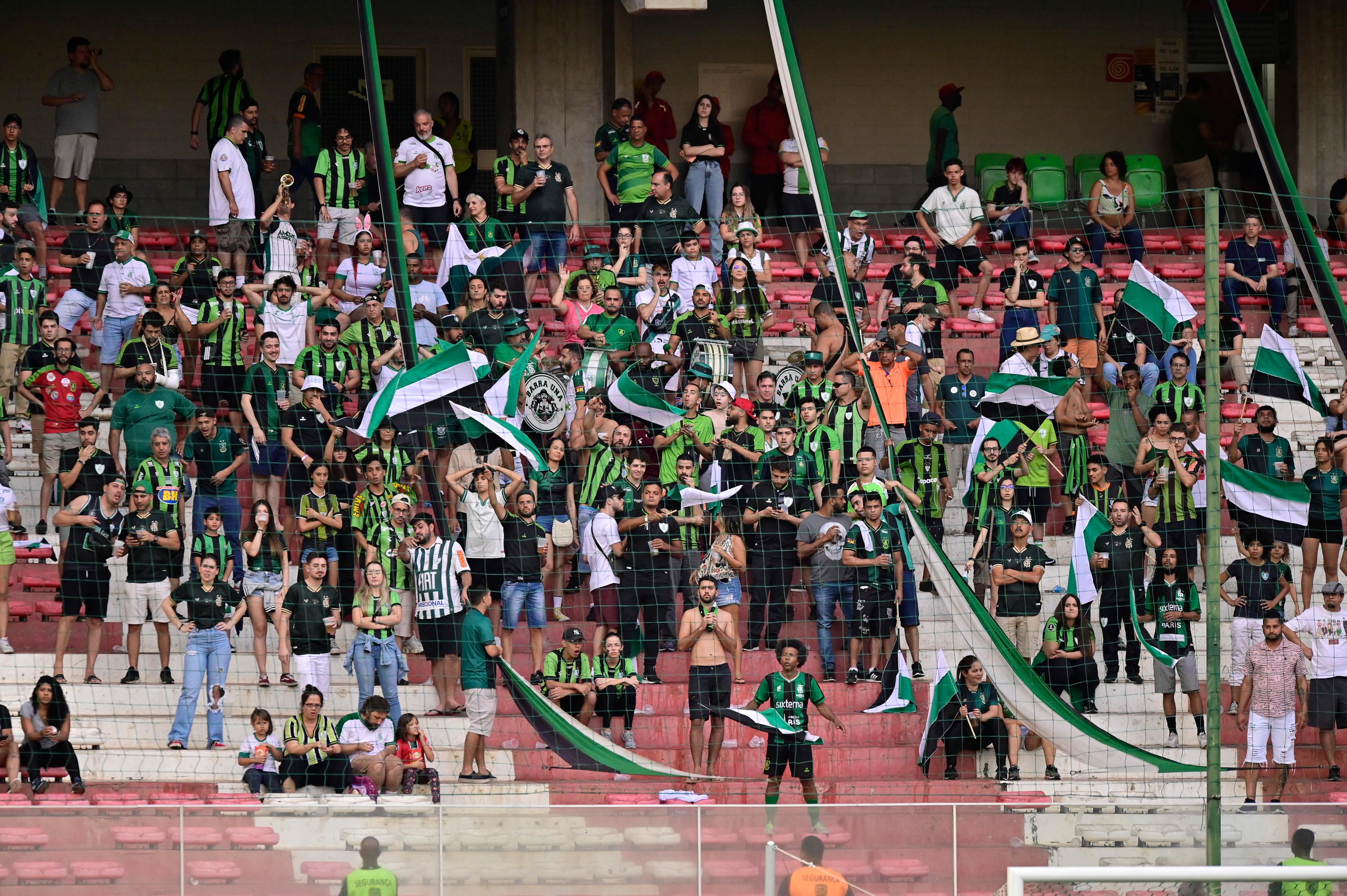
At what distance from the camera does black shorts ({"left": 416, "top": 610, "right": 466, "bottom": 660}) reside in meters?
11.5

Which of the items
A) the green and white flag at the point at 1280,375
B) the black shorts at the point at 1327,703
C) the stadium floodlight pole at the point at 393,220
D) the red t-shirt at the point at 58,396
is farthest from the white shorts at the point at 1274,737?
the red t-shirt at the point at 58,396

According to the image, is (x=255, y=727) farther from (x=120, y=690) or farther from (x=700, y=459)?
(x=700, y=459)

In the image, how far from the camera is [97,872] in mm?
8773

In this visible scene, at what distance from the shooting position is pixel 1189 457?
12344 millimetres

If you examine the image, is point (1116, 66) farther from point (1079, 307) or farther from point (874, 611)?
point (874, 611)

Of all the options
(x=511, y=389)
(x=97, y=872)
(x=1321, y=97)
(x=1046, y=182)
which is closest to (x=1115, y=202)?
(x=1046, y=182)

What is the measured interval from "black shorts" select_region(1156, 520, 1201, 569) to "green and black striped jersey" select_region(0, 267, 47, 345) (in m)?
8.10

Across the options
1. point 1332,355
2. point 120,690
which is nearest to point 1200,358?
point 1332,355

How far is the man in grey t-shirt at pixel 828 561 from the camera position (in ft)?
38.8

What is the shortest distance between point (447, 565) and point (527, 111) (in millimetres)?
7100

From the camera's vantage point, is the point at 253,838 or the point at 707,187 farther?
the point at 707,187

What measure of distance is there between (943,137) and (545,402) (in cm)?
794

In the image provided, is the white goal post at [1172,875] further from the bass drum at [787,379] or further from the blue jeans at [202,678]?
the bass drum at [787,379]

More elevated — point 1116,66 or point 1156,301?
point 1116,66
